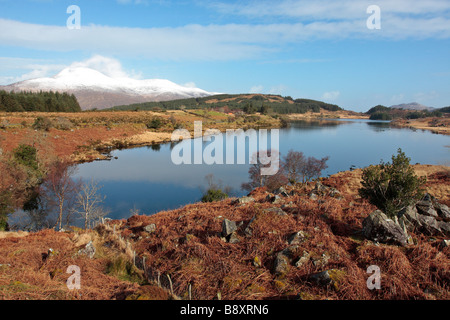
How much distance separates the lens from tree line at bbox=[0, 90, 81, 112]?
230 ft

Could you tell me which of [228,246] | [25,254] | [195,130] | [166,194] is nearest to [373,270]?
[228,246]

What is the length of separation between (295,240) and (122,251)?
4846 millimetres

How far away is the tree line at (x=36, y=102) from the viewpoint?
230ft

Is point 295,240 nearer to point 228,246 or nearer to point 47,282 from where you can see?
point 228,246

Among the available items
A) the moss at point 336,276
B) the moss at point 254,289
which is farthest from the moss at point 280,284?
the moss at point 336,276

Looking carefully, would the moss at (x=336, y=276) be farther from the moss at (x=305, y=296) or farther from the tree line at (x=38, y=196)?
the tree line at (x=38, y=196)

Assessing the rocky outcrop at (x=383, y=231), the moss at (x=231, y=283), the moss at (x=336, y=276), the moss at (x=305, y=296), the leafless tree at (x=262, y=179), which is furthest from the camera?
the leafless tree at (x=262, y=179)

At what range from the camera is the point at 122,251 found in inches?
269

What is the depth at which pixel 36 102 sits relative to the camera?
3031 inches

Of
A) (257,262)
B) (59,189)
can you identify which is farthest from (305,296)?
(59,189)

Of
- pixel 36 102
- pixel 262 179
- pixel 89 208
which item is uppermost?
pixel 36 102

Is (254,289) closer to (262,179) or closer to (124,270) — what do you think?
(124,270)

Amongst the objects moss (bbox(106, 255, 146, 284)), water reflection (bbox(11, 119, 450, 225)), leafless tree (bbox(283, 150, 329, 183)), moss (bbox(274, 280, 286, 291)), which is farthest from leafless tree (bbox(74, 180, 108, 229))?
leafless tree (bbox(283, 150, 329, 183))

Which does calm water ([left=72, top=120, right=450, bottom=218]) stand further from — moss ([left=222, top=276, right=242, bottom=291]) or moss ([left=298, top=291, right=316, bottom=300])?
moss ([left=298, top=291, right=316, bottom=300])
